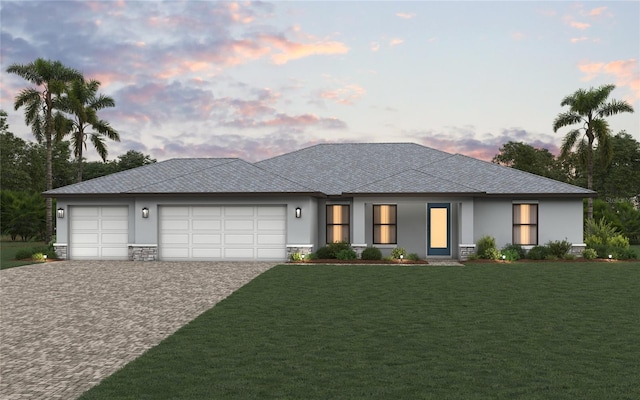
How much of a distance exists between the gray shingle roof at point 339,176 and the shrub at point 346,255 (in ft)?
8.41

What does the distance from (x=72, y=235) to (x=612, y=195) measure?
58556 mm

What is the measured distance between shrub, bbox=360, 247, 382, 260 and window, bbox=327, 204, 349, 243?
2.46 meters

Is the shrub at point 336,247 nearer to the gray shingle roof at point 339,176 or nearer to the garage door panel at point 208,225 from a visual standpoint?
the gray shingle roof at point 339,176

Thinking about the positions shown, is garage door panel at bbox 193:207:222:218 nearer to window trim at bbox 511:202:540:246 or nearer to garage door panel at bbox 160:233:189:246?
garage door panel at bbox 160:233:189:246

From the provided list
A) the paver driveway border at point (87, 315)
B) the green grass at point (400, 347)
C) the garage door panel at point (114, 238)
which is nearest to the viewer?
the green grass at point (400, 347)

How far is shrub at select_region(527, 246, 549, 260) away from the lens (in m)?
A: 24.2

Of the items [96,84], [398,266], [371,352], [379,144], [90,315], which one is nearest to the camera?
[371,352]

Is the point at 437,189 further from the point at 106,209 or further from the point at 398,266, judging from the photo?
the point at 106,209

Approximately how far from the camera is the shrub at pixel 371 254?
23.9m

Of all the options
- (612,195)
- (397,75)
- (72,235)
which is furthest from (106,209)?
(612,195)

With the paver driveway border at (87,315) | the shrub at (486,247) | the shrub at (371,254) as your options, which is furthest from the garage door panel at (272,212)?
the shrub at (486,247)

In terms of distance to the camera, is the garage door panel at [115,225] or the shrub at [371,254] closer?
the shrub at [371,254]

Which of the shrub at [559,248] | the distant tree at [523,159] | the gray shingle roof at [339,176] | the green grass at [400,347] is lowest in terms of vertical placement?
the green grass at [400,347]

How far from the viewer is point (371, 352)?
8242 mm
